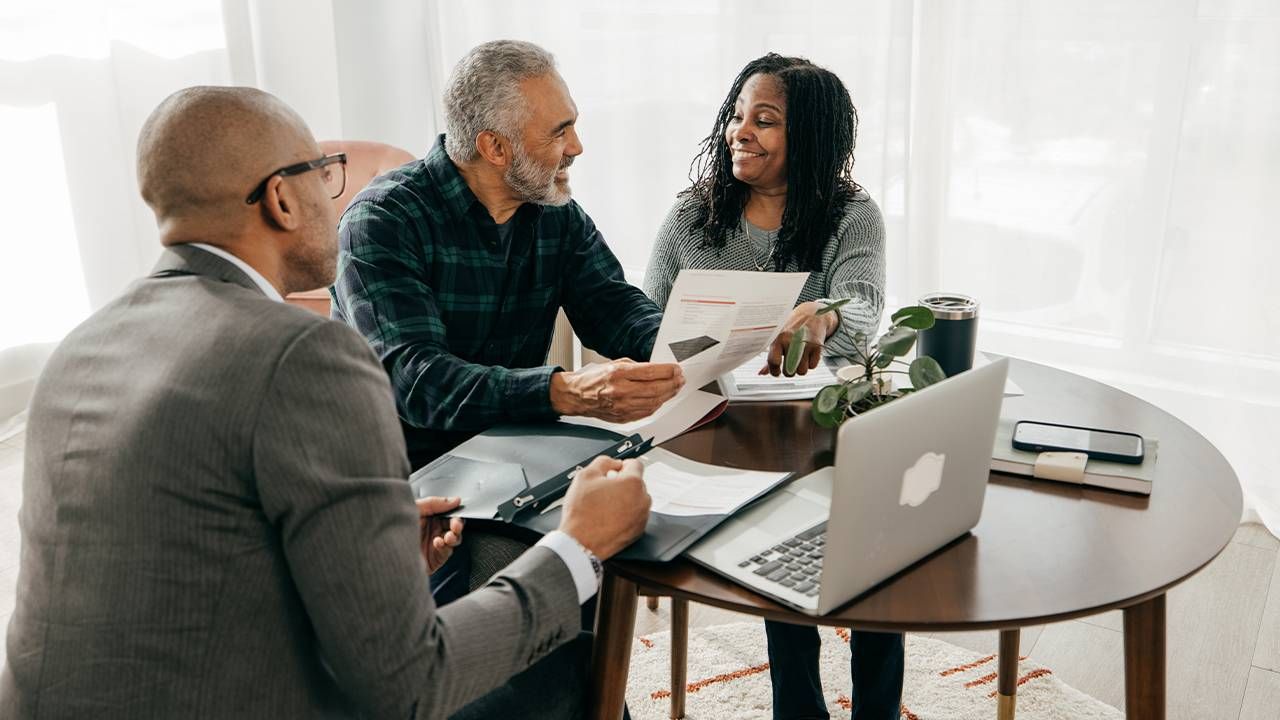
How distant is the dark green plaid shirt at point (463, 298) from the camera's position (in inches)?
62.5

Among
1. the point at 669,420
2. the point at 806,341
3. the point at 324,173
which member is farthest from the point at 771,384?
the point at 324,173

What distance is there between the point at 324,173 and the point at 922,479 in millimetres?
668

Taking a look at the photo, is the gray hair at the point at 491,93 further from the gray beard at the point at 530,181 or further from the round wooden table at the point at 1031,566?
the round wooden table at the point at 1031,566

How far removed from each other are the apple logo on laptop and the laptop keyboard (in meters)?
0.09

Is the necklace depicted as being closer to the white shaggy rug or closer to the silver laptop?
the white shaggy rug

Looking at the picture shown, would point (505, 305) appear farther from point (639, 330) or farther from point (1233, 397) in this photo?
point (1233, 397)

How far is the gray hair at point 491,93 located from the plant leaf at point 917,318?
731 mm

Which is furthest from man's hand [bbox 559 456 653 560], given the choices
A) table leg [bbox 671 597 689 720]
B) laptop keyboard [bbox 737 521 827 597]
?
table leg [bbox 671 597 689 720]

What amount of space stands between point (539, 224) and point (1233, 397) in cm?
181

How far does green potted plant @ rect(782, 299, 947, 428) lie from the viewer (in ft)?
4.24

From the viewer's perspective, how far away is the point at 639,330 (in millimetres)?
1882

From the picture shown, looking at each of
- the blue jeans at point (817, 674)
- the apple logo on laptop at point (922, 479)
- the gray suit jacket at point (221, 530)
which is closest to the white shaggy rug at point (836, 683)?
the blue jeans at point (817, 674)

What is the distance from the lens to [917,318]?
1.35 m

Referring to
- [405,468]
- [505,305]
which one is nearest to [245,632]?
[405,468]
